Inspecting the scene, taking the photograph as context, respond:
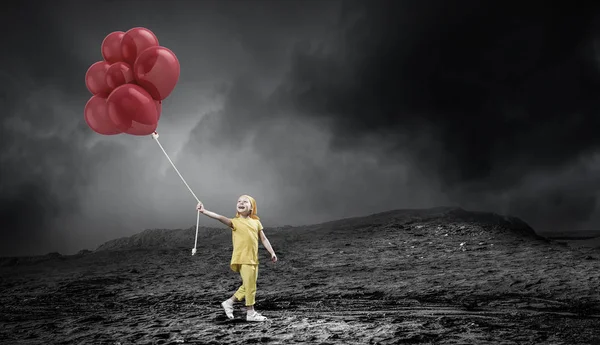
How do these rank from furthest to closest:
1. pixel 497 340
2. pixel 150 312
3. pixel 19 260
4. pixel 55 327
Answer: pixel 19 260, pixel 150 312, pixel 55 327, pixel 497 340

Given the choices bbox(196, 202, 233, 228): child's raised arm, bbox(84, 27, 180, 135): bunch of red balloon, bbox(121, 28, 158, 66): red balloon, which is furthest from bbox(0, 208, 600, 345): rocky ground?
bbox(121, 28, 158, 66): red balloon

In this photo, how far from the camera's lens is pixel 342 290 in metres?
8.03

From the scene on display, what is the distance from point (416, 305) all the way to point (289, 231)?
840 centimetres

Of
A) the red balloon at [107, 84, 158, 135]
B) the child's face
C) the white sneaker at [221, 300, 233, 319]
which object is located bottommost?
the white sneaker at [221, 300, 233, 319]

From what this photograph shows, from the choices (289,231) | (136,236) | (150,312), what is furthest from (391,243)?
(136,236)

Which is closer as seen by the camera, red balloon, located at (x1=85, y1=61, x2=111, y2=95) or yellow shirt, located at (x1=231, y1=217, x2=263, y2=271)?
yellow shirt, located at (x1=231, y1=217, x2=263, y2=271)

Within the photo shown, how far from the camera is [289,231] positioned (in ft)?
49.1

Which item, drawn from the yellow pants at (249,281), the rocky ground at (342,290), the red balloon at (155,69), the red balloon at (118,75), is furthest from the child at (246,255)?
the red balloon at (118,75)

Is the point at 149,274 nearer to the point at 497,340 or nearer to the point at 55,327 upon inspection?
the point at 55,327

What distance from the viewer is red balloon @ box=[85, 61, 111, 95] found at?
646 cm

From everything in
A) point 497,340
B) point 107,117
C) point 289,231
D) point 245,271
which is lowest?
point 497,340

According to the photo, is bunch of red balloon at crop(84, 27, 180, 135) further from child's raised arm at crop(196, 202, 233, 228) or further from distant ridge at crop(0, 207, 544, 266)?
distant ridge at crop(0, 207, 544, 266)

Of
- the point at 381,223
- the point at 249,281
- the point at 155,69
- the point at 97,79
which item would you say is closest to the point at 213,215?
the point at 249,281

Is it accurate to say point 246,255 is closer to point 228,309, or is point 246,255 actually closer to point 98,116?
point 228,309
